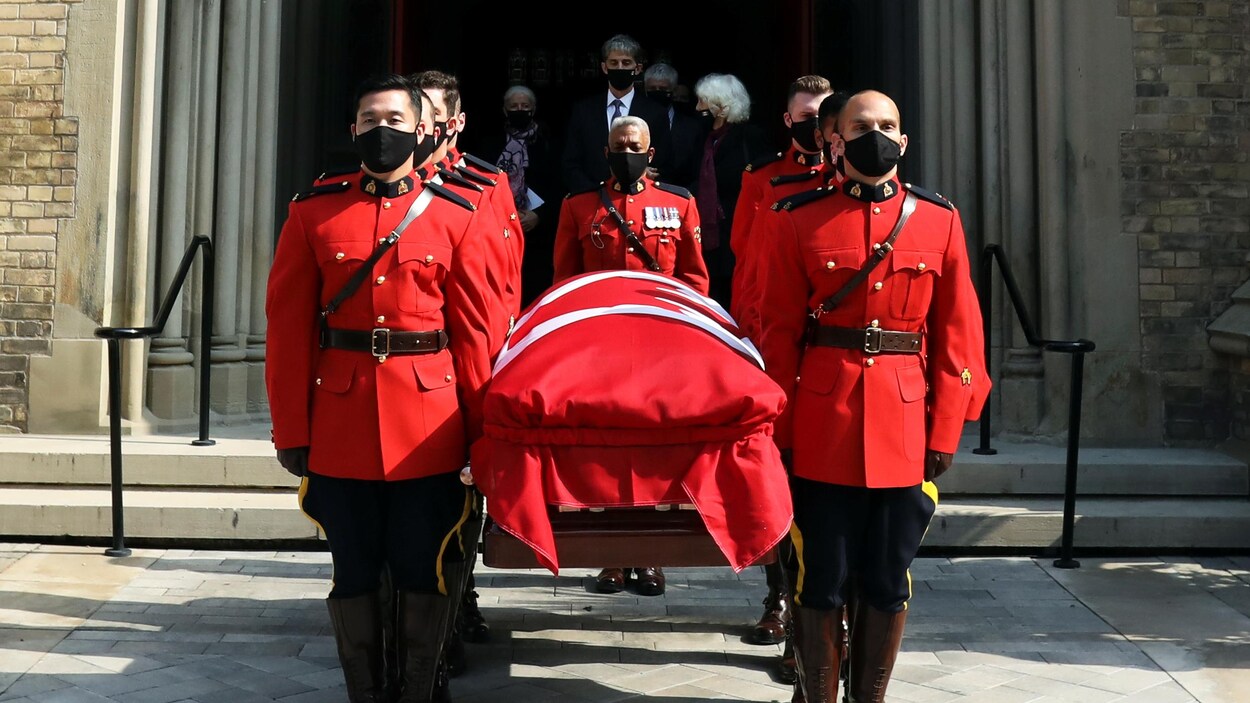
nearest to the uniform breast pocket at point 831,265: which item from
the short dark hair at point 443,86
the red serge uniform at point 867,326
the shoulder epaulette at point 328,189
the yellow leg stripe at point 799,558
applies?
the red serge uniform at point 867,326

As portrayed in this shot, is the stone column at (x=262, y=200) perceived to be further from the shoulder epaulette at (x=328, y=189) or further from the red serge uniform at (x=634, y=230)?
the shoulder epaulette at (x=328, y=189)

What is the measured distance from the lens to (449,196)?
3.96 meters

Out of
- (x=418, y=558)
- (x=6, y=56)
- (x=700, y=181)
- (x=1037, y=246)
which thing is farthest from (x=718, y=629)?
(x=6, y=56)

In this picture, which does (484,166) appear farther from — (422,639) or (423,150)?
(422,639)

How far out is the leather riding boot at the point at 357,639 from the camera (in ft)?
12.7

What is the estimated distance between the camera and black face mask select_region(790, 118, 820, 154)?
5.34 meters

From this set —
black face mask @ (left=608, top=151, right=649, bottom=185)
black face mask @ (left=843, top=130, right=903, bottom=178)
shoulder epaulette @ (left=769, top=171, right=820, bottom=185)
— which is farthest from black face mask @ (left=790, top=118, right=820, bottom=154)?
black face mask @ (left=843, top=130, right=903, bottom=178)

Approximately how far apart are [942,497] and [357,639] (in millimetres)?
3584

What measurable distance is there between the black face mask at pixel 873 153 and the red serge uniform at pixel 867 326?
9cm

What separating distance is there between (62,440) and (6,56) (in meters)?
2.09

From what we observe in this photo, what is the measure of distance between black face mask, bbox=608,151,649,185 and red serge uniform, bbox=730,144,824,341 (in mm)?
472

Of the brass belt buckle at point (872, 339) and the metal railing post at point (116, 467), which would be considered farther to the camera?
the metal railing post at point (116, 467)

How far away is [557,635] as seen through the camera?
502cm

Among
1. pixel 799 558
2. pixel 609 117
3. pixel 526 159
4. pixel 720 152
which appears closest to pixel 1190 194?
pixel 720 152
